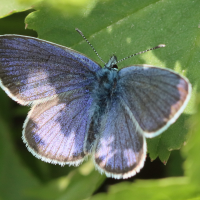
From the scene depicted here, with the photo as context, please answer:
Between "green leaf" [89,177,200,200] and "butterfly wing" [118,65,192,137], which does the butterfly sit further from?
"green leaf" [89,177,200,200]

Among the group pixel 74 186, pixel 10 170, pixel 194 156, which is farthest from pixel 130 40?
pixel 10 170

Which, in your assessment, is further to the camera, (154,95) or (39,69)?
(39,69)

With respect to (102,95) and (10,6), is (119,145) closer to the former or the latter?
(102,95)

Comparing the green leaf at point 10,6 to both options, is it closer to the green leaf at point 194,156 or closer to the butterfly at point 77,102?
the butterfly at point 77,102

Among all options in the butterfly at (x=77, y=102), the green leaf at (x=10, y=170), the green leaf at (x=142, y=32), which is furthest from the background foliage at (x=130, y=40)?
the butterfly at (x=77, y=102)

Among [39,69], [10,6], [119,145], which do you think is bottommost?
[119,145]

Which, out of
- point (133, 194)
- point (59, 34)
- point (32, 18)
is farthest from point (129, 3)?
point (133, 194)

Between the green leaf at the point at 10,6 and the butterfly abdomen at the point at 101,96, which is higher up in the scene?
the green leaf at the point at 10,6
